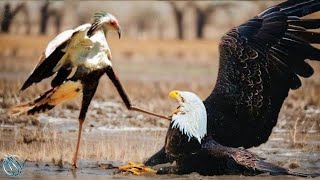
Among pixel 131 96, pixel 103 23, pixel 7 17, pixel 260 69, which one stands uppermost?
pixel 7 17

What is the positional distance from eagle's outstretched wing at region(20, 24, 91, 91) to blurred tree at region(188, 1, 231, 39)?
7.58 meters

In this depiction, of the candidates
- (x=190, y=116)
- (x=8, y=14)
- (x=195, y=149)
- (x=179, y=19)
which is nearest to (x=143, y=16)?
(x=179, y=19)

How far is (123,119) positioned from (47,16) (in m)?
2.76

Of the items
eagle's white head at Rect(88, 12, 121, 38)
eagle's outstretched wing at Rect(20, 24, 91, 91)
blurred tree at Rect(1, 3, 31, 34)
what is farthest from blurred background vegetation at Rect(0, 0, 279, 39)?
eagle's white head at Rect(88, 12, 121, 38)

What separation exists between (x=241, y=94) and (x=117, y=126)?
308cm

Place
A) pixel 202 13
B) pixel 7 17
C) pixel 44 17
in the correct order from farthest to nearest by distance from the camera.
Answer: pixel 202 13
pixel 44 17
pixel 7 17

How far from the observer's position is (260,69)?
10.6 meters

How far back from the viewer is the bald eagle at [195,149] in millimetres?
10219

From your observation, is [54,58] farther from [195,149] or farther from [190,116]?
[195,149]

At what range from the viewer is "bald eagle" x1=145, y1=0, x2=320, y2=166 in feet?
34.6

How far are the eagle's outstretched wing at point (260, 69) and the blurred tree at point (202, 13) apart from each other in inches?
298

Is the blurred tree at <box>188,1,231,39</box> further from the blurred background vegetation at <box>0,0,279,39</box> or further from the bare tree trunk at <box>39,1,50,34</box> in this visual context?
the bare tree trunk at <box>39,1,50,34</box>

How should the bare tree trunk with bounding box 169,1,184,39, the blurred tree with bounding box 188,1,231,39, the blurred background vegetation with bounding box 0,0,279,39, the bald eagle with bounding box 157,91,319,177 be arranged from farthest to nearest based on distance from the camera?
the bare tree trunk with bounding box 169,1,184,39 < the blurred tree with bounding box 188,1,231,39 < the blurred background vegetation with bounding box 0,0,279,39 < the bald eagle with bounding box 157,91,319,177
